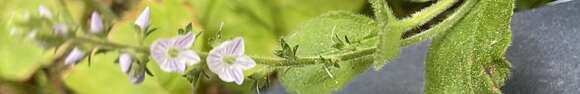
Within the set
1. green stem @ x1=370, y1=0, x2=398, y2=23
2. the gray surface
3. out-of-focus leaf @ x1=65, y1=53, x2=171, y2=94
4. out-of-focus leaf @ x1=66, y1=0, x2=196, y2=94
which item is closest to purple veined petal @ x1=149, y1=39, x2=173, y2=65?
green stem @ x1=370, y1=0, x2=398, y2=23

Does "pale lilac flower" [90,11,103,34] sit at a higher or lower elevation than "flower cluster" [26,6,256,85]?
higher

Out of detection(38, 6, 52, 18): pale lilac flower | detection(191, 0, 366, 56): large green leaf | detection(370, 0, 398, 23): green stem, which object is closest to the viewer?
detection(38, 6, 52, 18): pale lilac flower

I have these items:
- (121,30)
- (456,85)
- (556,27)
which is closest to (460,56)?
(456,85)

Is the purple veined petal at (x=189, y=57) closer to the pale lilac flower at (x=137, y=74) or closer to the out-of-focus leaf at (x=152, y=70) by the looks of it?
the pale lilac flower at (x=137, y=74)

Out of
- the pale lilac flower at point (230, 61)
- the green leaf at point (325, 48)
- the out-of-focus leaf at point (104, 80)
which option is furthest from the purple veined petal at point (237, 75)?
the out-of-focus leaf at point (104, 80)

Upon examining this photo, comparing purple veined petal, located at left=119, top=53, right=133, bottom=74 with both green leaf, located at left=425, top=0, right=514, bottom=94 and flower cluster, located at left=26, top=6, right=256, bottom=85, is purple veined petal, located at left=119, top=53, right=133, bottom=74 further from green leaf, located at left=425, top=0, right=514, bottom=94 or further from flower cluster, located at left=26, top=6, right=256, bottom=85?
green leaf, located at left=425, top=0, right=514, bottom=94
